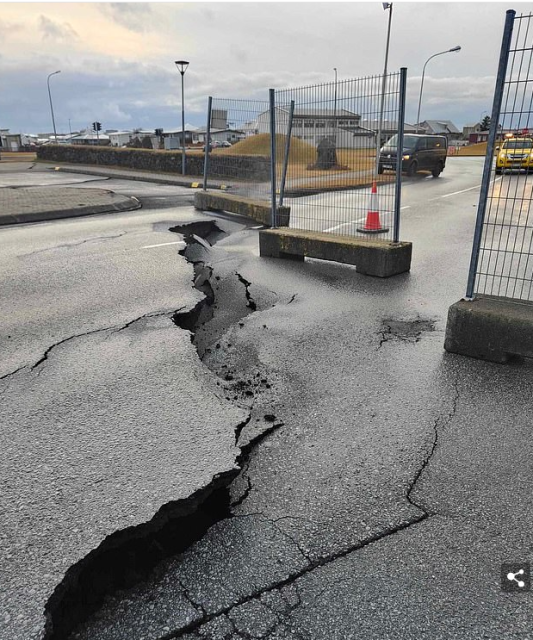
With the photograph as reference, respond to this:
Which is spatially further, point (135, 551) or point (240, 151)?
point (240, 151)

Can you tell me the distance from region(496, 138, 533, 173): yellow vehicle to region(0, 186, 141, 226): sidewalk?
10055 millimetres

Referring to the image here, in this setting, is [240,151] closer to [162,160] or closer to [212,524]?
[212,524]

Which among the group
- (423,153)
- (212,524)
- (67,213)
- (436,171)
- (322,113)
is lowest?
(212,524)

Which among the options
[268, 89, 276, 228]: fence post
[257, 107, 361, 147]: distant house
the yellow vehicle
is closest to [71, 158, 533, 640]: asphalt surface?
the yellow vehicle

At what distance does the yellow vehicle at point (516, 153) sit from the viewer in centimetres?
372

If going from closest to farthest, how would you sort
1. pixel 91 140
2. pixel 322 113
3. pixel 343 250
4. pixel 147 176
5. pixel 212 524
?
pixel 212 524 < pixel 343 250 < pixel 322 113 < pixel 147 176 < pixel 91 140

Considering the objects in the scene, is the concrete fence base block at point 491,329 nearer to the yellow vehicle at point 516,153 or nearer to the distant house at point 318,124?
the yellow vehicle at point 516,153

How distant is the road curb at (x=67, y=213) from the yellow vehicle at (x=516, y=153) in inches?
395

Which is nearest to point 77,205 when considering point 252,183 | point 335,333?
point 252,183

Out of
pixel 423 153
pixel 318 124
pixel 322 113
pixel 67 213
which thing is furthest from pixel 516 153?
pixel 423 153

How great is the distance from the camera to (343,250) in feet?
23.0

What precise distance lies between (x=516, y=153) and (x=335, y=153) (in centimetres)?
380

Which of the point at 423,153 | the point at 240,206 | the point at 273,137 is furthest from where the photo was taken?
the point at 423,153

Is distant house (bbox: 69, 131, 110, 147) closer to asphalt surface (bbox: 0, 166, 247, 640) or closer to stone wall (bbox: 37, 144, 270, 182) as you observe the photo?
stone wall (bbox: 37, 144, 270, 182)
